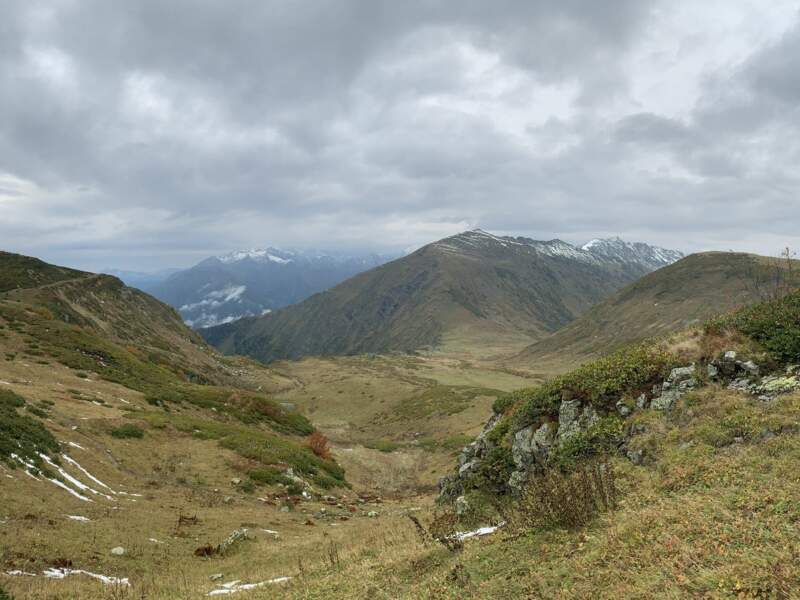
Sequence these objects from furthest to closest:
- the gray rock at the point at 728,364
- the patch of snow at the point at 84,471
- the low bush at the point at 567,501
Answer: the patch of snow at the point at 84,471 → the gray rock at the point at 728,364 → the low bush at the point at 567,501

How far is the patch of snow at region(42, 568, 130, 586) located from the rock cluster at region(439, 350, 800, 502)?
471 inches

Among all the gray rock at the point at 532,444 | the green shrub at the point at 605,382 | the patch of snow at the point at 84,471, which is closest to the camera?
the green shrub at the point at 605,382

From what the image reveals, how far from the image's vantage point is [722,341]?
696 inches

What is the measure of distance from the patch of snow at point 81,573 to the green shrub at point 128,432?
19161mm

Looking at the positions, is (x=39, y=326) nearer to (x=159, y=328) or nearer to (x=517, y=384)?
(x=159, y=328)

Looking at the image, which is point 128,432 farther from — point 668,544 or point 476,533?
point 668,544

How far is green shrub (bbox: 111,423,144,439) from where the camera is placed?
105 ft

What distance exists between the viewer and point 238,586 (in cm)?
1443

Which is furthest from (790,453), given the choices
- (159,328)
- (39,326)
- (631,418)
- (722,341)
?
(159,328)

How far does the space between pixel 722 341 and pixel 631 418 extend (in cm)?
517

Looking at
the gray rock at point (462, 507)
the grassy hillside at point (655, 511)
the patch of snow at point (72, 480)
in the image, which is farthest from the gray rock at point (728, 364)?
the patch of snow at point (72, 480)

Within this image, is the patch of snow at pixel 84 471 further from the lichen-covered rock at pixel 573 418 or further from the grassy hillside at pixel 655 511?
the lichen-covered rock at pixel 573 418

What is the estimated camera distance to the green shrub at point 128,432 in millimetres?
31953

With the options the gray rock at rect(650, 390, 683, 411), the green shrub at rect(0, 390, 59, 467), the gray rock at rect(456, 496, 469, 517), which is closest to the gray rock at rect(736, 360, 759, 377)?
the gray rock at rect(650, 390, 683, 411)
